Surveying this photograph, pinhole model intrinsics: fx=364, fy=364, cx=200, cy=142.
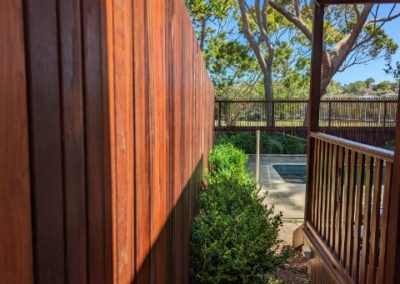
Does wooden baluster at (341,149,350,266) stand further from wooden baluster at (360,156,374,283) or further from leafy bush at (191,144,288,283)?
leafy bush at (191,144,288,283)

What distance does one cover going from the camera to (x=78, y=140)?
0.75 metres

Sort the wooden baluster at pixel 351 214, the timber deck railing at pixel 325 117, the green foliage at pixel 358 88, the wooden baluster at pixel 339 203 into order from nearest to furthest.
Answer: the wooden baluster at pixel 351 214 < the wooden baluster at pixel 339 203 < the timber deck railing at pixel 325 117 < the green foliage at pixel 358 88

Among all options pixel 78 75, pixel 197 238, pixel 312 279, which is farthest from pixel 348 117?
pixel 78 75

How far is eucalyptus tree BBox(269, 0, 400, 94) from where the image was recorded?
13.2 metres

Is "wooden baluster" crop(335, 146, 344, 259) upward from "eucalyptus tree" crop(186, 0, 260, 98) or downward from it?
downward

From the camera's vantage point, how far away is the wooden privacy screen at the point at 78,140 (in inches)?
21.7

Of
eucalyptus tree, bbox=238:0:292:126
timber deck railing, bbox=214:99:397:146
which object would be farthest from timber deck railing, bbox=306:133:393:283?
eucalyptus tree, bbox=238:0:292:126

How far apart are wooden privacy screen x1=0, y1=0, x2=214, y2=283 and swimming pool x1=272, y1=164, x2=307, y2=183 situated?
24.3ft

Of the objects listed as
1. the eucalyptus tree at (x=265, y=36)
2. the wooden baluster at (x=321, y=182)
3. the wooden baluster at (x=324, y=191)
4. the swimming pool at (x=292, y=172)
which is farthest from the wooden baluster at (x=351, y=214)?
the eucalyptus tree at (x=265, y=36)

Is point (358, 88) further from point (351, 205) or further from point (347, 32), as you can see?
point (351, 205)

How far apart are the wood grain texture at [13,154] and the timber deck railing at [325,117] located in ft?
43.0

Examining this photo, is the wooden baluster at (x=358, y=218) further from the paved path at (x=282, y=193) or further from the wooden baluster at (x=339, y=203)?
the paved path at (x=282, y=193)

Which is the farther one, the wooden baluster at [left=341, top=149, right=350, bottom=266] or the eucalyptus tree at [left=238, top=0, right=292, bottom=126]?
the eucalyptus tree at [left=238, top=0, right=292, bottom=126]

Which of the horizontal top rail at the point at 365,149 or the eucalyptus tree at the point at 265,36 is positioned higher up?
the eucalyptus tree at the point at 265,36
